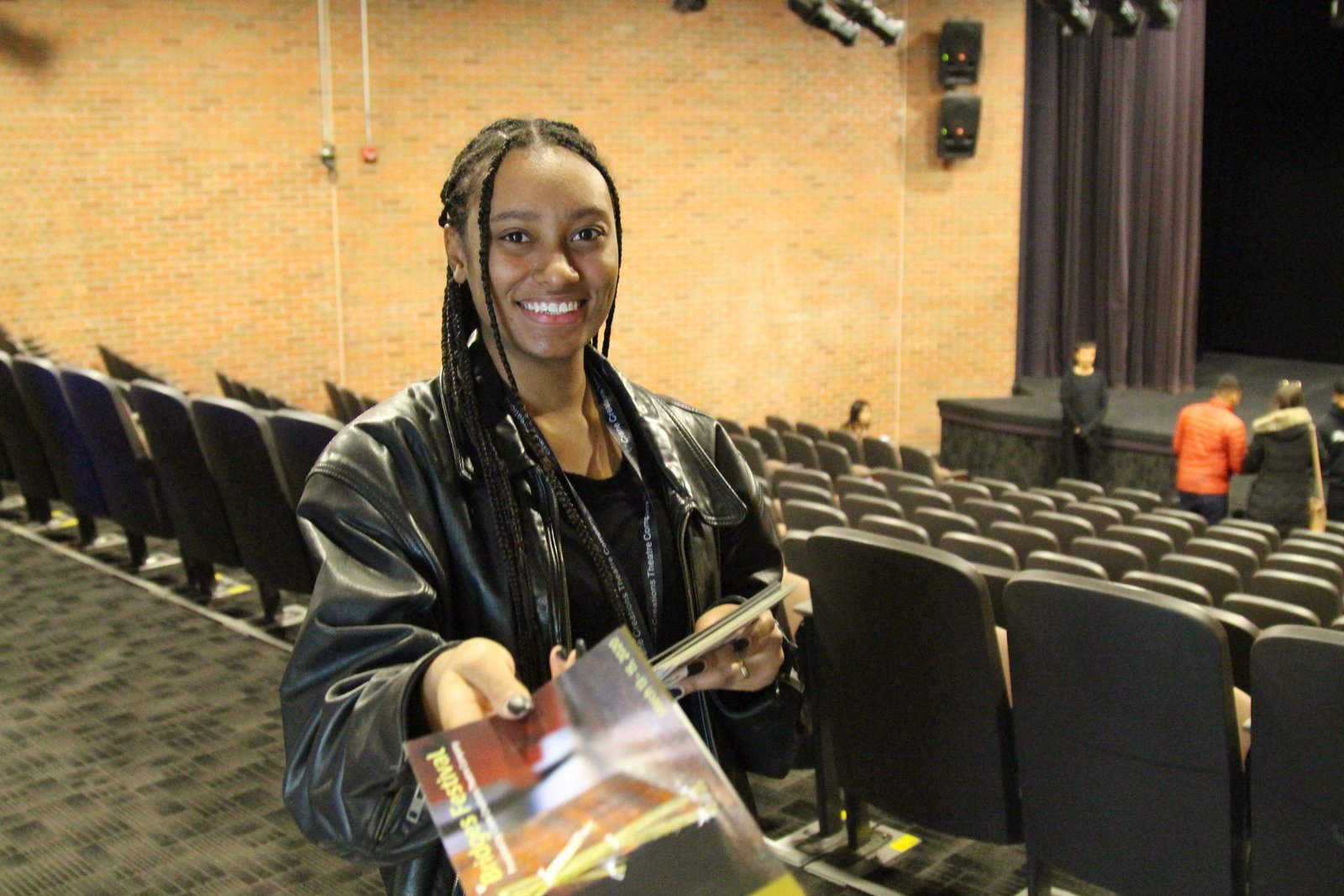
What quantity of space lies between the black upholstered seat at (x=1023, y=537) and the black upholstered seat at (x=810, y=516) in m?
0.65

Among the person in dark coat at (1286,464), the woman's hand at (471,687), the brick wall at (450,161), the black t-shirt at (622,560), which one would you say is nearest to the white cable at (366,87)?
the brick wall at (450,161)

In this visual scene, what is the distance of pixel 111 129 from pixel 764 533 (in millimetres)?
8842

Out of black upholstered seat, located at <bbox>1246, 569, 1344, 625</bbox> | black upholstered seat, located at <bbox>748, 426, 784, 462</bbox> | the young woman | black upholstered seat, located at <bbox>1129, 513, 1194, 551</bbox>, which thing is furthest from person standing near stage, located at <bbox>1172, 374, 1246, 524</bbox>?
the young woman

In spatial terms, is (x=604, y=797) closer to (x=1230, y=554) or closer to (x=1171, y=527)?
(x=1230, y=554)

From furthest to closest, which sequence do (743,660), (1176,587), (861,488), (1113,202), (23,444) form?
1. (1113,202)
2. (861,488)
3. (23,444)
4. (1176,587)
5. (743,660)

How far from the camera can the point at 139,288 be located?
9312 millimetres

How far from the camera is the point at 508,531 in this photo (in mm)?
1294

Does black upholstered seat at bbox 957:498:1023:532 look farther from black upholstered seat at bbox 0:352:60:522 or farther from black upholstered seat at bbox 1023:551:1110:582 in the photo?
black upholstered seat at bbox 0:352:60:522

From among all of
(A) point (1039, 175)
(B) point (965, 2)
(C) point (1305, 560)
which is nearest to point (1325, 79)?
(A) point (1039, 175)

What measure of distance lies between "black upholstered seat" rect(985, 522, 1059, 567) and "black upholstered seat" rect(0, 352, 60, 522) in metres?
3.87

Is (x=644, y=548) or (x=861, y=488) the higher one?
(x=644, y=548)

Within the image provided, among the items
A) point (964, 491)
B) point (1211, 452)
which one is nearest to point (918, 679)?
point (964, 491)

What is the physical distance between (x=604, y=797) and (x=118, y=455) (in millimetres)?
4344

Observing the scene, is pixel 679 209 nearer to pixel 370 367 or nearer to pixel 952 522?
pixel 370 367
